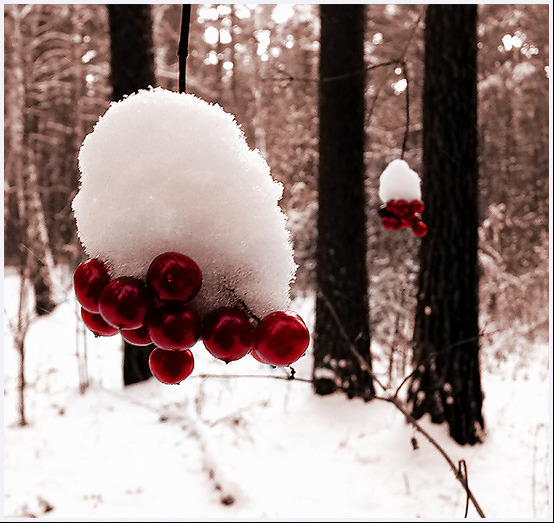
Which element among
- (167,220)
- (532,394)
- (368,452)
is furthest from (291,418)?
(167,220)

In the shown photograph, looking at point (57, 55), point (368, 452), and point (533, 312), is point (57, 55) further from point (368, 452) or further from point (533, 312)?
point (533, 312)

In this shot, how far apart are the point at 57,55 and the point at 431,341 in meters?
8.08

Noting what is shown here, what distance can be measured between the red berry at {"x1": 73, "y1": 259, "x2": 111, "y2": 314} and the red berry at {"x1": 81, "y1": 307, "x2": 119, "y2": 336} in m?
0.02

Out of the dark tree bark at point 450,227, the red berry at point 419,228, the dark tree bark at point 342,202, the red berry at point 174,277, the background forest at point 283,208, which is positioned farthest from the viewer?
the dark tree bark at point 342,202

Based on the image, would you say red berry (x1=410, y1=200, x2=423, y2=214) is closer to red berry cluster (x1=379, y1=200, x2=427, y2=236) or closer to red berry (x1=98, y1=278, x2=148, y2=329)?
red berry cluster (x1=379, y1=200, x2=427, y2=236)

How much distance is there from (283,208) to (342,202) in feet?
11.4

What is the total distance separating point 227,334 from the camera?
2.00 feet

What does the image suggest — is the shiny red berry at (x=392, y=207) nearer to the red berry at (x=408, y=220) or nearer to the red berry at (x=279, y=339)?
the red berry at (x=408, y=220)

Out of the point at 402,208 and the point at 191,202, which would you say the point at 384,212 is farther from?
the point at 191,202

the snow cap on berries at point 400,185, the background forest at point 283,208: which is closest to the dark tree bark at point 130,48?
the background forest at point 283,208

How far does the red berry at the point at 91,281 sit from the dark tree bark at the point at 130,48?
3796 mm

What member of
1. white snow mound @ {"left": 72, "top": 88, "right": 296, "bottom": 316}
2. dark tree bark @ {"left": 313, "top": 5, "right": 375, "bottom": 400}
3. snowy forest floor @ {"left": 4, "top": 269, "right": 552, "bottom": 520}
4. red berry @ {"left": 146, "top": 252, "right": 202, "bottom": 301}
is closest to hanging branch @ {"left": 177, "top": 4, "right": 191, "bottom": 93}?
white snow mound @ {"left": 72, "top": 88, "right": 296, "bottom": 316}

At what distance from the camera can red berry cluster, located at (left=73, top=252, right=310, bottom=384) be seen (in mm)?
590

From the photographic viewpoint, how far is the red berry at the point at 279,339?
24.0 inches
